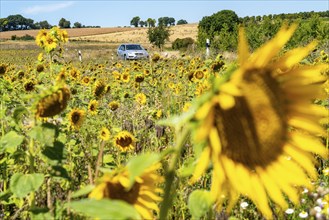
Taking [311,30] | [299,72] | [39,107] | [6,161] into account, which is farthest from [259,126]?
[311,30]

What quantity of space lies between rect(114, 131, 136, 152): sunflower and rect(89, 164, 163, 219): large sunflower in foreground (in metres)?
1.66

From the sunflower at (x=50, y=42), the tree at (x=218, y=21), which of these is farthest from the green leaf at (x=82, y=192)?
the tree at (x=218, y=21)

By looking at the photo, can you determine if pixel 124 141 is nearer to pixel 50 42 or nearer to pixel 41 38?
pixel 50 42

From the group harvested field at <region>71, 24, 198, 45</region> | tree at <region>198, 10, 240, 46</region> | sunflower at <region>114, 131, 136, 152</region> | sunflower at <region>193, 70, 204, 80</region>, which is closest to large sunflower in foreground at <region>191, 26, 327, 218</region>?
sunflower at <region>114, 131, 136, 152</region>

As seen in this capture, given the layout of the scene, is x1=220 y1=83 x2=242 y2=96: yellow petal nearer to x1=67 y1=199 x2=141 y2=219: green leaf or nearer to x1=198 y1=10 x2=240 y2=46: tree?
x1=67 y1=199 x2=141 y2=219: green leaf

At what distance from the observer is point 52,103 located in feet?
4.57

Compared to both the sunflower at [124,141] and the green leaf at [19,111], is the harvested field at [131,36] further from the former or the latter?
the green leaf at [19,111]

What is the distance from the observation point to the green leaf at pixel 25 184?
1.47 m

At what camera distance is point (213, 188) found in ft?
3.11

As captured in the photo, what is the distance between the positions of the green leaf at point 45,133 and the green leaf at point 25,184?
15 cm

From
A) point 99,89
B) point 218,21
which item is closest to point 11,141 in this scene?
point 99,89

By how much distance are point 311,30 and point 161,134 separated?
53.2 feet

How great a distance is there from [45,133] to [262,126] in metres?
0.75

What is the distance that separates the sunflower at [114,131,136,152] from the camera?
9.15ft
